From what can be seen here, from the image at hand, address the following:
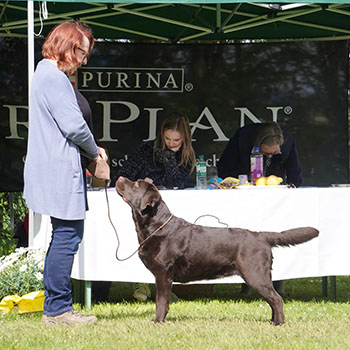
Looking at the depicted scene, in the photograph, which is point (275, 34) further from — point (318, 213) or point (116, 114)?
point (318, 213)

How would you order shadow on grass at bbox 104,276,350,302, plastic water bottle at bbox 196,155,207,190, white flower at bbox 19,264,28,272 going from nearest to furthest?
white flower at bbox 19,264,28,272
plastic water bottle at bbox 196,155,207,190
shadow on grass at bbox 104,276,350,302

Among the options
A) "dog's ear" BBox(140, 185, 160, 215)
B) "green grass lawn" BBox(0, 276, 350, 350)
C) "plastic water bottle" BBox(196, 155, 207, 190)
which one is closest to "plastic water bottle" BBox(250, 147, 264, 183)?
"plastic water bottle" BBox(196, 155, 207, 190)

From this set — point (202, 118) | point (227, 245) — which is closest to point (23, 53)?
point (202, 118)

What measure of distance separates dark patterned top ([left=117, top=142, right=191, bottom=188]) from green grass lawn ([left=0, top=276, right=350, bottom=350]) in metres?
1.10

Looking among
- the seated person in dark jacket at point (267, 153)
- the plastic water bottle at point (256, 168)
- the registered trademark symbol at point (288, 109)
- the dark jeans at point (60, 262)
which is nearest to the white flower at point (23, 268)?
the dark jeans at point (60, 262)

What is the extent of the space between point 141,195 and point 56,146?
604mm

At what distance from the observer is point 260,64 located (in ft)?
28.9

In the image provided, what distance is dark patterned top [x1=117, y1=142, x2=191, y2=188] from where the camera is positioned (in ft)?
20.6

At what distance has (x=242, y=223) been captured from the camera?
537 centimetres

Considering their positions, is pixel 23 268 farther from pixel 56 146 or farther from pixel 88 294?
pixel 56 146

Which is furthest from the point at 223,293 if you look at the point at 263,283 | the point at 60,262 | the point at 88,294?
the point at 60,262

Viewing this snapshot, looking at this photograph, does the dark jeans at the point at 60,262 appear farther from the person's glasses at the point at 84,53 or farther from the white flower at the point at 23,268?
the person's glasses at the point at 84,53

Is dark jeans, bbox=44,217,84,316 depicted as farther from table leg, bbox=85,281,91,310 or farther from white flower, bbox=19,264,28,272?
table leg, bbox=85,281,91,310

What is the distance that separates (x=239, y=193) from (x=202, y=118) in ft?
11.1
